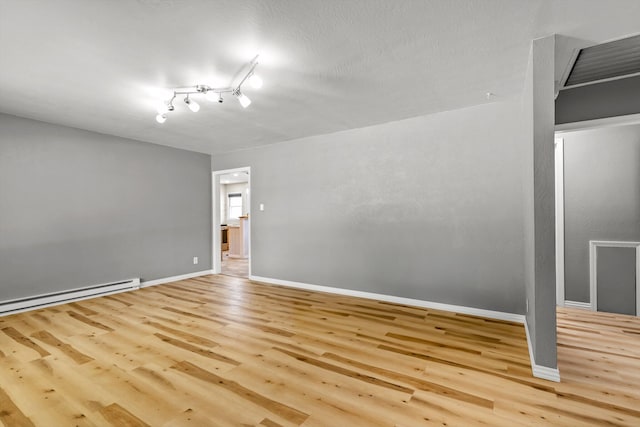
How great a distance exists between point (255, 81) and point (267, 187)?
2.95m

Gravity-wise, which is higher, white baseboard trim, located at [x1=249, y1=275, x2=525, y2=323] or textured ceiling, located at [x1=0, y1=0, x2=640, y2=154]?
textured ceiling, located at [x1=0, y1=0, x2=640, y2=154]

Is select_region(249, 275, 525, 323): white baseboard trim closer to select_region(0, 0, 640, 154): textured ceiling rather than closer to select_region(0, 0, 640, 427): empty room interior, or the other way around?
select_region(0, 0, 640, 427): empty room interior

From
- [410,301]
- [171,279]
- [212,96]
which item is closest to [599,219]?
[410,301]

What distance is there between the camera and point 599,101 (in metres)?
3.00

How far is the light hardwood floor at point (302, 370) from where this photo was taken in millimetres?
1768

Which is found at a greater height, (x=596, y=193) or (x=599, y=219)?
(x=596, y=193)

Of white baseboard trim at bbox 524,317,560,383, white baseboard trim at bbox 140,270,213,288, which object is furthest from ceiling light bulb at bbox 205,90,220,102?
white baseboard trim at bbox 524,317,560,383

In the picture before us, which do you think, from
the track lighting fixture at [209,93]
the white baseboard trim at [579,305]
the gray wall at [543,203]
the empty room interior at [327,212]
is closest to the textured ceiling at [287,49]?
the empty room interior at [327,212]

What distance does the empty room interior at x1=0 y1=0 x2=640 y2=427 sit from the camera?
6.15 ft

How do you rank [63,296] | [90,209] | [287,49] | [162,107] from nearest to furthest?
[287,49]
[162,107]
[63,296]
[90,209]

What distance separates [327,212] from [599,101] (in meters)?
3.37

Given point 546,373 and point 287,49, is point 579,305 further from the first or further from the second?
point 287,49

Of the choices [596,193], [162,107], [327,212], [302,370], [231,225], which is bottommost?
[302,370]

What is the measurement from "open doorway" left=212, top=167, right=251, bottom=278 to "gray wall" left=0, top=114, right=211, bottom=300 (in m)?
0.26
